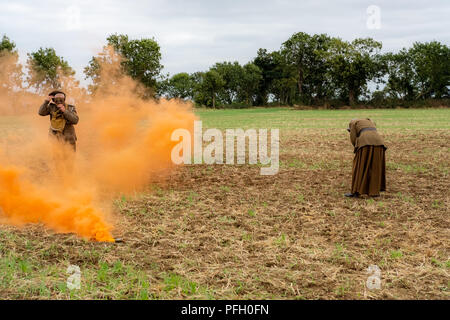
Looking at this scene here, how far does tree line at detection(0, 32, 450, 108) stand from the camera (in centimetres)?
6247

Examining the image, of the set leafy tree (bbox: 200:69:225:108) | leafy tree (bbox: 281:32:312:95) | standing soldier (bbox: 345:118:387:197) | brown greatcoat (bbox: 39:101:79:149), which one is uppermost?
leafy tree (bbox: 281:32:312:95)

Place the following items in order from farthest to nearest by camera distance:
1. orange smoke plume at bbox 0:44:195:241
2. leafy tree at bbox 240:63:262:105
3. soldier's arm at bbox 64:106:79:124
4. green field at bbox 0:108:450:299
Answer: leafy tree at bbox 240:63:262:105, orange smoke plume at bbox 0:44:195:241, soldier's arm at bbox 64:106:79:124, green field at bbox 0:108:450:299

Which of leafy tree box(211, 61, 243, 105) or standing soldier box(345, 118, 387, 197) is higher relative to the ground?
leafy tree box(211, 61, 243, 105)

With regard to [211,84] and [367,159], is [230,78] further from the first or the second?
[367,159]

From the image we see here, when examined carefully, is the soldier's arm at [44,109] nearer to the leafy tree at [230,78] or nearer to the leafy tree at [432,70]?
the leafy tree at [432,70]

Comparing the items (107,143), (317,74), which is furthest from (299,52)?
(107,143)

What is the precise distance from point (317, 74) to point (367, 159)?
7237 cm

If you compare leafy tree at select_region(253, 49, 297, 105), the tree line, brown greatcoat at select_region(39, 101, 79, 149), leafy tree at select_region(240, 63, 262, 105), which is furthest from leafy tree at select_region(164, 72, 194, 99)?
brown greatcoat at select_region(39, 101, 79, 149)

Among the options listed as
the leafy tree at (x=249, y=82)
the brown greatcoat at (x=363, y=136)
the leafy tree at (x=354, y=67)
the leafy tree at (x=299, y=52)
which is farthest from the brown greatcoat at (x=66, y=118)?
the leafy tree at (x=249, y=82)

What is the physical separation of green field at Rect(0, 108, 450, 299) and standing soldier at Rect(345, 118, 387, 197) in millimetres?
396

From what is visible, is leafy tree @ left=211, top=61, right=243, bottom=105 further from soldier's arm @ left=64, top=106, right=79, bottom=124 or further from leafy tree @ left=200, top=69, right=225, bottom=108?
soldier's arm @ left=64, top=106, right=79, bottom=124

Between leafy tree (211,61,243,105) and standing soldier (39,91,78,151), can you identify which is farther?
leafy tree (211,61,243,105)

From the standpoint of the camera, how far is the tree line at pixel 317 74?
62.5 m

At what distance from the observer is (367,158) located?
28.0 ft
